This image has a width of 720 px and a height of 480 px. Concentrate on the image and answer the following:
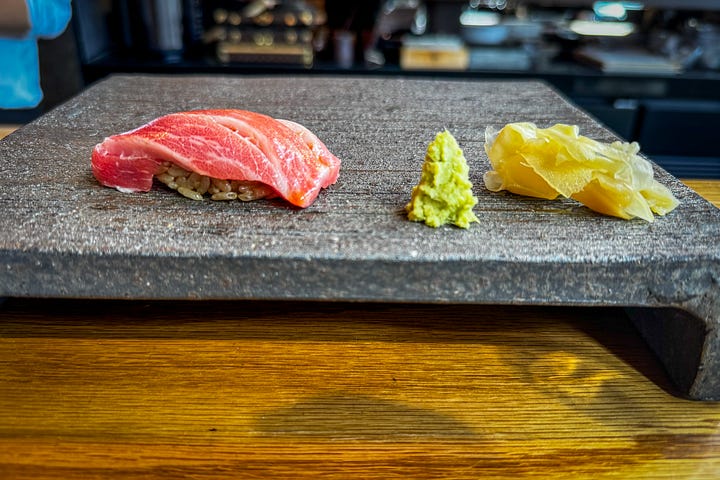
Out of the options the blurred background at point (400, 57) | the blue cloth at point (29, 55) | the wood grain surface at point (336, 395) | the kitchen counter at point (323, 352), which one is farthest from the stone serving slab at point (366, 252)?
the blurred background at point (400, 57)

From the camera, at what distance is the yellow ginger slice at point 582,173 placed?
109 centimetres

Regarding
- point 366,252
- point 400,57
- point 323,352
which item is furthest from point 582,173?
point 400,57

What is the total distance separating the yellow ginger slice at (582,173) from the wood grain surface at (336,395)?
1.02 ft

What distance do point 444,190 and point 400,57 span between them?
2.63 metres

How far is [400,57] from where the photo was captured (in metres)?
→ 3.50

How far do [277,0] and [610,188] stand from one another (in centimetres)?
301

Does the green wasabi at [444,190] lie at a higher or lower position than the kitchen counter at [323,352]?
higher

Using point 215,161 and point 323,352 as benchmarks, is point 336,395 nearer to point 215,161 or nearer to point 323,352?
point 323,352

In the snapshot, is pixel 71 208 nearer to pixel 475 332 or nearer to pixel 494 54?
pixel 475 332

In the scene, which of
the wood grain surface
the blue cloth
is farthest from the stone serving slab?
the blue cloth

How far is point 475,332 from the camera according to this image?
1285 millimetres

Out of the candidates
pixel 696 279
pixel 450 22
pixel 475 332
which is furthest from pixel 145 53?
pixel 696 279

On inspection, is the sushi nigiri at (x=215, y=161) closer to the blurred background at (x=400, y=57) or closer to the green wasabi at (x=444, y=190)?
the green wasabi at (x=444, y=190)

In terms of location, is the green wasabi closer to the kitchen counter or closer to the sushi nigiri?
the kitchen counter
